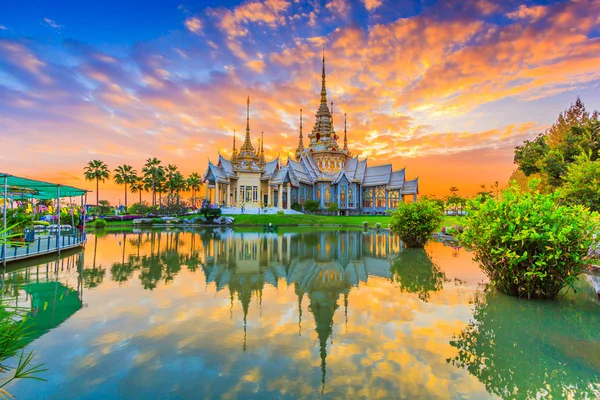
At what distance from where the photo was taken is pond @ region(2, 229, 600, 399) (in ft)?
11.4

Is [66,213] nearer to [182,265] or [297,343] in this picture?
[182,265]

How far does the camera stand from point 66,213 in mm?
25078

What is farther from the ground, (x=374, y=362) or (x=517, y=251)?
(x=517, y=251)

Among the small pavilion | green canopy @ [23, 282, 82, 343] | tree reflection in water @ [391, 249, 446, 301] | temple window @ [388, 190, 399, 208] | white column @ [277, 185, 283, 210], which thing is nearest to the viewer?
green canopy @ [23, 282, 82, 343]

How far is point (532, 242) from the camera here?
6.26 m

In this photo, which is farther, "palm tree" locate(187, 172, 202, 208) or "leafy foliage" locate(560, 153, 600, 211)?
"palm tree" locate(187, 172, 202, 208)

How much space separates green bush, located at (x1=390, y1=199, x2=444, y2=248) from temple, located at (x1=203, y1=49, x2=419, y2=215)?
32465mm

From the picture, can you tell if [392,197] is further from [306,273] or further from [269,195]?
[306,273]

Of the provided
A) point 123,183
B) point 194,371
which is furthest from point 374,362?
point 123,183

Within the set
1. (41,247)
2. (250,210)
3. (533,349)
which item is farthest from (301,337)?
(250,210)

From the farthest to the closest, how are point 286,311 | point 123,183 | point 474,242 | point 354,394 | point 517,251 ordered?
1. point 123,183
2. point 474,242
3. point 517,251
4. point 286,311
5. point 354,394

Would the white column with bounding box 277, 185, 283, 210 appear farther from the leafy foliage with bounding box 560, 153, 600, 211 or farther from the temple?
the leafy foliage with bounding box 560, 153, 600, 211

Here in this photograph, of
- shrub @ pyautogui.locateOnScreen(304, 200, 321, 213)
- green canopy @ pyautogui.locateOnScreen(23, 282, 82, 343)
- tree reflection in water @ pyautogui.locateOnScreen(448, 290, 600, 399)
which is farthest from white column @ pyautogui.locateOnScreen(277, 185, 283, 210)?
tree reflection in water @ pyautogui.locateOnScreen(448, 290, 600, 399)

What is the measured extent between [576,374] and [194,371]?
463 centimetres
